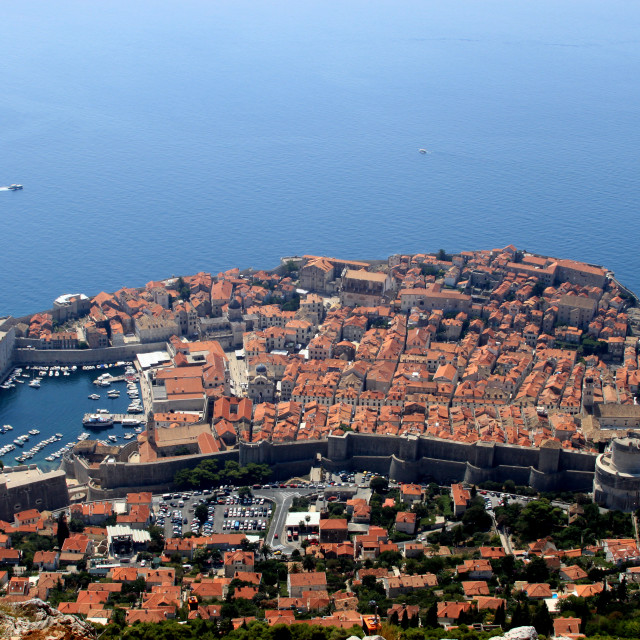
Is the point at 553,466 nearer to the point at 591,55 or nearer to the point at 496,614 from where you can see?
the point at 496,614

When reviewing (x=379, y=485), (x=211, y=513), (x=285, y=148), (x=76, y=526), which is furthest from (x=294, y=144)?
(x=76, y=526)

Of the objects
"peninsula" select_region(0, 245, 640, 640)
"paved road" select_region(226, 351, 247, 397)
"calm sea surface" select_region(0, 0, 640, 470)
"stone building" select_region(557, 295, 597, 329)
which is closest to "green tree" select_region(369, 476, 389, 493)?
"peninsula" select_region(0, 245, 640, 640)

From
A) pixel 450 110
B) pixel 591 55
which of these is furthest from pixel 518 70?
pixel 450 110

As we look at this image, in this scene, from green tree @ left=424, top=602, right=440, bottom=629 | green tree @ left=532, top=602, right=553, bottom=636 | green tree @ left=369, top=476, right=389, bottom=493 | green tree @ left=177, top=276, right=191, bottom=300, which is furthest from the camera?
green tree @ left=177, top=276, right=191, bottom=300

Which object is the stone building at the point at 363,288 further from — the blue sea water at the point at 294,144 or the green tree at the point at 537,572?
the green tree at the point at 537,572

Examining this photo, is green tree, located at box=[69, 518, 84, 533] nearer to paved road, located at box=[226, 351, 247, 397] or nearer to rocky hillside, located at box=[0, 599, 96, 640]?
paved road, located at box=[226, 351, 247, 397]
